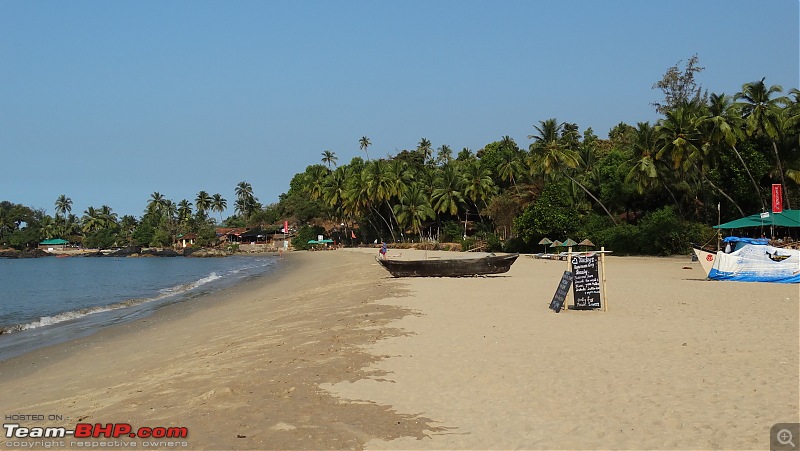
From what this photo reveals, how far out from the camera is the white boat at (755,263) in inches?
819

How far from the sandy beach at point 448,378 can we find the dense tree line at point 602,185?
1123 inches

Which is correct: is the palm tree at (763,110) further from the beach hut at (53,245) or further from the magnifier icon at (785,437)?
the beach hut at (53,245)

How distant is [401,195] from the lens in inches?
3125

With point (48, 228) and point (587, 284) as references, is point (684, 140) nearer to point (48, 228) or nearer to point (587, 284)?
point (587, 284)

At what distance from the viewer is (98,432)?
634 cm

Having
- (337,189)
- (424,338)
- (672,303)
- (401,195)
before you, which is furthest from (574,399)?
(337,189)

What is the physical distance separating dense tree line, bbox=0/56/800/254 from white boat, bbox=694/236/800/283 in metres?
18.6

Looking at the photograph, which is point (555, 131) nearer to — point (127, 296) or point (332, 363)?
point (127, 296)

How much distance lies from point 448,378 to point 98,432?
4.13 meters

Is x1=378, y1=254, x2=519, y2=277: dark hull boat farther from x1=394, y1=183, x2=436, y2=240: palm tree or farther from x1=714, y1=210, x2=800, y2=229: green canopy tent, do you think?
x1=394, y1=183, x2=436, y2=240: palm tree

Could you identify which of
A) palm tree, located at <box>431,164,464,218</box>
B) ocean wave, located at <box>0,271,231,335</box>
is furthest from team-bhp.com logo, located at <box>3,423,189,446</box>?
palm tree, located at <box>431,164,464,218</box>

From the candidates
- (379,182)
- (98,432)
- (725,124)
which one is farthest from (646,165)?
(98,432)

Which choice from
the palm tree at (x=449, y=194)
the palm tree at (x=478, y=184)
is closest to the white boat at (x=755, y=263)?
the palm tree at (x=478, y=184)

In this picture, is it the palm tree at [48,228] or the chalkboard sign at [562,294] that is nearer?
the chalkboard sign at [562,294]
